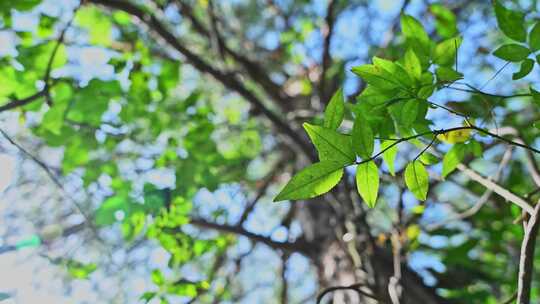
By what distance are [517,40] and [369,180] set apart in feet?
1.24

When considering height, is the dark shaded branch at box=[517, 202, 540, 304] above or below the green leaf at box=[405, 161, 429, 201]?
below

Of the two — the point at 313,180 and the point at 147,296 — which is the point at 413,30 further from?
the point at 147,296

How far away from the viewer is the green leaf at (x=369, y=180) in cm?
69

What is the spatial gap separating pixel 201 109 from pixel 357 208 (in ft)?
2.23

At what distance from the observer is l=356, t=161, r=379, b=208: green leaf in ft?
2.25

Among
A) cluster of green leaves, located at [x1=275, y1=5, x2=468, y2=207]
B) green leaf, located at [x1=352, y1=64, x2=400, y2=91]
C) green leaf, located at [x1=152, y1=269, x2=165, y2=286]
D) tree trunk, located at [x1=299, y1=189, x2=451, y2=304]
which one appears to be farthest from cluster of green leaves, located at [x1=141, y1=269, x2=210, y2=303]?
green leaf, located at [x1=352, y1=64, x2=400, y2=91]

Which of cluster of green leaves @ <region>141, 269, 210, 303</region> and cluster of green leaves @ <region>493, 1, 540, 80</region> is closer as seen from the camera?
cluster of green leaves @ <region>493, 1, 540, 80</region>

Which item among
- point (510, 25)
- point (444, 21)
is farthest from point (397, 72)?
point (444, 21)

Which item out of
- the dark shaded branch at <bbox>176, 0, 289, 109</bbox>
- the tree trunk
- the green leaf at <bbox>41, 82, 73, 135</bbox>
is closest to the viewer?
the green leaf at <bbox>41, 82, 73, 135</bbox>

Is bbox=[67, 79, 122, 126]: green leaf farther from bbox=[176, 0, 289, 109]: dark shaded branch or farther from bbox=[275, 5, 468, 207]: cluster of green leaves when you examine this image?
bbox=[176, 0, 289, 109]: dark shaded branch

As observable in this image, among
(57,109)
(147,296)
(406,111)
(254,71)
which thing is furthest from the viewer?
(254,71)

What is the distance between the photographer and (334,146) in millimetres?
657

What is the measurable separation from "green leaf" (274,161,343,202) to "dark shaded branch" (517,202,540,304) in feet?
0.99

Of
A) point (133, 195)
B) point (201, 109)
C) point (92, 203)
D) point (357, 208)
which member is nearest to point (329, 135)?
point (133, 195)
